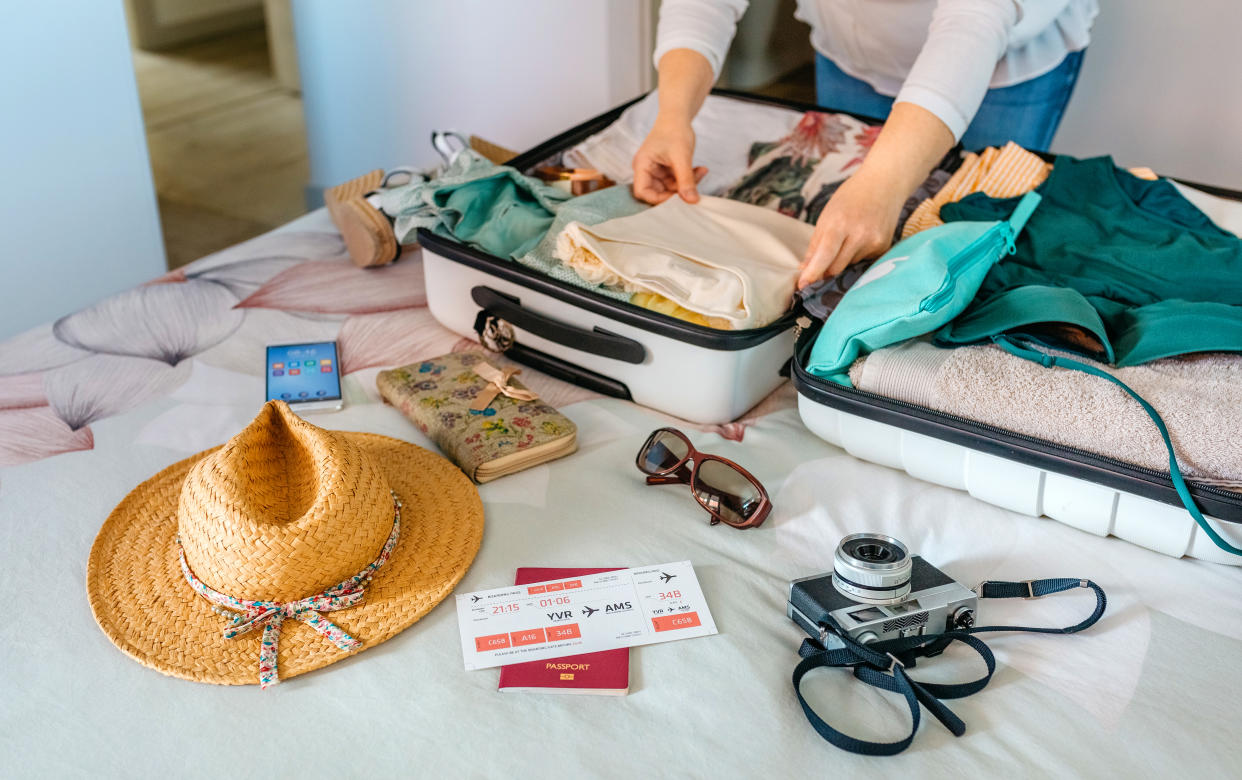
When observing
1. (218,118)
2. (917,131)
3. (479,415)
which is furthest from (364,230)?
(218,118)

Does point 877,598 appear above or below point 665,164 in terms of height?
below

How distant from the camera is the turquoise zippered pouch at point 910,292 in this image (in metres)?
0.94

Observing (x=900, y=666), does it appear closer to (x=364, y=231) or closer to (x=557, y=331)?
(x=557, y=331)

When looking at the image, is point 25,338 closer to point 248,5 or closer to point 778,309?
point 778,309

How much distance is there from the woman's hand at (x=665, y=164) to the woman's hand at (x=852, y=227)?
0.74 ft

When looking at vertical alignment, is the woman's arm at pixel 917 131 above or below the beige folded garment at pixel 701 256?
above

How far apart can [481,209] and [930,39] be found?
60 centimetres

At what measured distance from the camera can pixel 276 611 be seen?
2.54ft

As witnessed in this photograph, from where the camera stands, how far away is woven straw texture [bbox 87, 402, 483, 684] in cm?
75

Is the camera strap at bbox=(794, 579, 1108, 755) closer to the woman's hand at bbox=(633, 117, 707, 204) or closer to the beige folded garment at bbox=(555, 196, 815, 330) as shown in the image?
the beige folded garment at bbox=(555, 196, 815, 330)

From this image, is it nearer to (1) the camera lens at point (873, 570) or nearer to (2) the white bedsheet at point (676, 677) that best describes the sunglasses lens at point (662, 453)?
(2) the white bedsheet at point (676, 677)

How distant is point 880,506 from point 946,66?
1.79 feet

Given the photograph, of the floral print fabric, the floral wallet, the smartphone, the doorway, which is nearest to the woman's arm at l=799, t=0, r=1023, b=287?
the floral print fabric

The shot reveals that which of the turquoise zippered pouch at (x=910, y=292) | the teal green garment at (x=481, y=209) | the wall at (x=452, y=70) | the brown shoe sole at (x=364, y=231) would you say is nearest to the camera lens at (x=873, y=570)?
the turquoise zippered pouch at (x=910, y=292)
